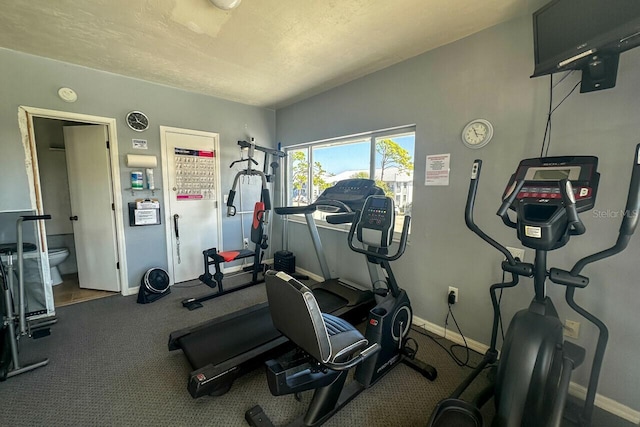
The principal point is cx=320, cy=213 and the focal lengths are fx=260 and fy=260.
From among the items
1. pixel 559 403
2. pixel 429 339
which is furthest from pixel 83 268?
pixel 559 403

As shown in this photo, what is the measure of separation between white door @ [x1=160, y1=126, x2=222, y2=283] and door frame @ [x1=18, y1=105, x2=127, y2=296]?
469 millimetres

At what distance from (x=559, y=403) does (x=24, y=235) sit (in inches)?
160

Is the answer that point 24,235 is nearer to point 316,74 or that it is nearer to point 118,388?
point 118,388

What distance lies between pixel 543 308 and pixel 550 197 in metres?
0.58

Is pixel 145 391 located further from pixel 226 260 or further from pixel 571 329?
pixel 571 329

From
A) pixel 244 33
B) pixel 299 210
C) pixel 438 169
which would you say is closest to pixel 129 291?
pixel 299 210

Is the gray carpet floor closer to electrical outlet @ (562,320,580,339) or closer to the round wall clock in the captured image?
electrical outlet @ (562,320,580,339)

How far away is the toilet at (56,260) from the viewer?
3.18 m

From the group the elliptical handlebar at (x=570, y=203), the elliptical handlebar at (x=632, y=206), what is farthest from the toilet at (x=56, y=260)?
the elliptical handlebar at (x=632, y=206)

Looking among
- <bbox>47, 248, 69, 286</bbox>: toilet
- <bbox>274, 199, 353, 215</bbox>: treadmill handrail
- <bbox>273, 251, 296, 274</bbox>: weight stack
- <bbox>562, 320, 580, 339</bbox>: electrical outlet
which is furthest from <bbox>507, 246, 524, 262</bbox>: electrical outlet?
<bbox>47, 248, 69, 286</bbox>: toilet

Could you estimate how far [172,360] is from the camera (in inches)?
79.9

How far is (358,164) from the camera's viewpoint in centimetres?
312

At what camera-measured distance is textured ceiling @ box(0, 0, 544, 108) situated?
1.73 metres

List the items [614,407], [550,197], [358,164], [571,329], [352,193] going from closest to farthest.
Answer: [550,197], [614,407], [571,329], [352,193], [358,164]
